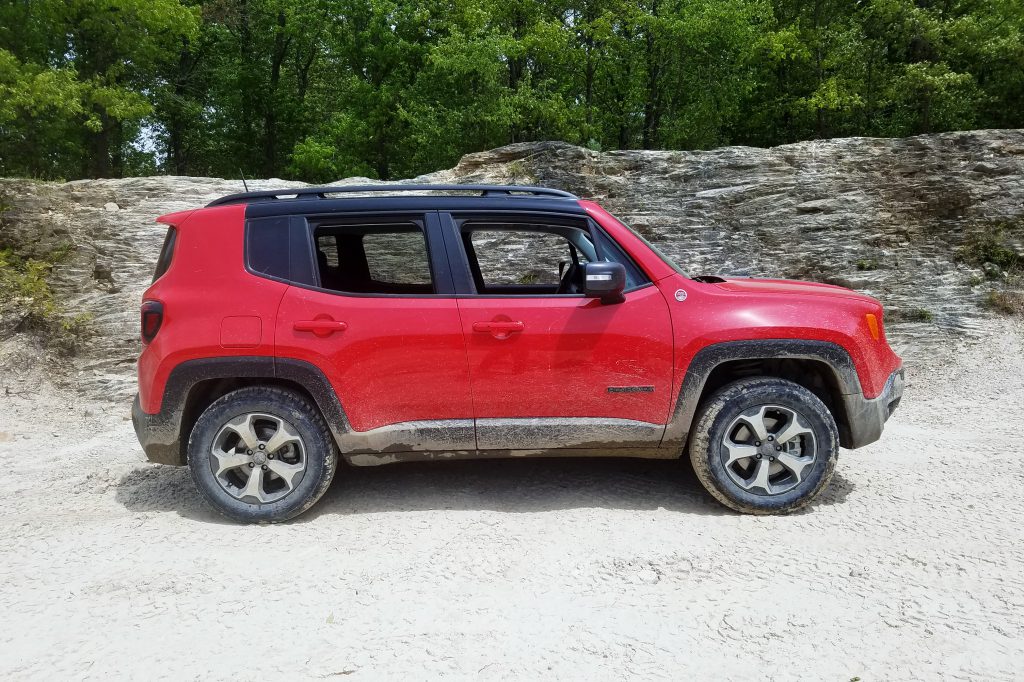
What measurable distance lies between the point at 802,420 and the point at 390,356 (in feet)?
7.65

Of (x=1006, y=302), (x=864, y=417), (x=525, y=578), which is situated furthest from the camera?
(x=1006, y=302)

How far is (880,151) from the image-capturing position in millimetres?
10266

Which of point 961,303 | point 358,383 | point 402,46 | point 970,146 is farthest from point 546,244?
point 402,46

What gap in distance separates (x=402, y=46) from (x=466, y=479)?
68.9 feet

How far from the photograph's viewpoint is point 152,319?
146 inches

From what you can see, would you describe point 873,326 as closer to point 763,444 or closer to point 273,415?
point 763,444

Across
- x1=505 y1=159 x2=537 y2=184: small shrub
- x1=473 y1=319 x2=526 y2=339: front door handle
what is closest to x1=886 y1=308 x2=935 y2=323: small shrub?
x1=505 y1=159 x2=537 y2=184: small shrub

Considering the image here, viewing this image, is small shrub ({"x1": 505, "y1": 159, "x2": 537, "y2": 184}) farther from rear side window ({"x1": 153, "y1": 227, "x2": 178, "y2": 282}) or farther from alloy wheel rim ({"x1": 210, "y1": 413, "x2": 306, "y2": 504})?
alloy wheel rim ({"x1": 210, "y1": 413, "x2": 306, "y2": 504})

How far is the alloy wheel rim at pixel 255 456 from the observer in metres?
3.63

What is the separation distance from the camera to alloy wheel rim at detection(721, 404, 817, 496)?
11.8 ft

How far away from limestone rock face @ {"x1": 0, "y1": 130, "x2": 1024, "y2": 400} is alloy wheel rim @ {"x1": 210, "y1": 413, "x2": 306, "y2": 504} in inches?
190

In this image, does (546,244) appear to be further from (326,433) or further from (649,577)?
(649,577)

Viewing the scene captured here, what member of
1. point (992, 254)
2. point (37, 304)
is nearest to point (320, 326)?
point (37, 304)

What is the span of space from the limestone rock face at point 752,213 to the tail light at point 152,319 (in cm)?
450
